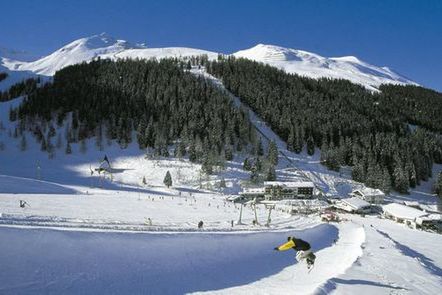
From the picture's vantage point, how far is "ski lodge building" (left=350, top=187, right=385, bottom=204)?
340 feet

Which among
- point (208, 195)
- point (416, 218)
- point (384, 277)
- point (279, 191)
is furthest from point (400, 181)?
point (384, 277)

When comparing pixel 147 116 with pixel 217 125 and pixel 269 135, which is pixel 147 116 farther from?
pixel 269 135

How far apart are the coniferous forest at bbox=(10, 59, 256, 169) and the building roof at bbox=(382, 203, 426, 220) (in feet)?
153

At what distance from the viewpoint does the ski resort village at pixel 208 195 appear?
27.2 metres

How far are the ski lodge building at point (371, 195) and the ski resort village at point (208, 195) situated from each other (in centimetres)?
36

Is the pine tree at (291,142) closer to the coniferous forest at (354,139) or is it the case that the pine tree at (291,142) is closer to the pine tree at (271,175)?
the coniferous forest at (354,139)

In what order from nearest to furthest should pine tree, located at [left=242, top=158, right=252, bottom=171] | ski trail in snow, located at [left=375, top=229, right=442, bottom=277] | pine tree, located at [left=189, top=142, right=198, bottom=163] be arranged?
1. ski trail in snow, located at [left=375, top=229, right=442, bottom=277]
2. pine tree, located at [left=242, top=158, right=252, bottom=171]
3. pine tree, located at [left=189, top=142, right=198, bottom=163]

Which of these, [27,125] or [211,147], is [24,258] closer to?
[211,147]

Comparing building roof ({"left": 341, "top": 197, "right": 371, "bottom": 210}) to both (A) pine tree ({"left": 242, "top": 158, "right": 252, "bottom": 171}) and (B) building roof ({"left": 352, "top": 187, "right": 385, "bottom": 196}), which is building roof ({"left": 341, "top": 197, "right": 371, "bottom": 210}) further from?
(A) pine tree ({"left": 242, "top": 158, "right": 252, "bottom": 171})

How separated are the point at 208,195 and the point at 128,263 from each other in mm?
66920

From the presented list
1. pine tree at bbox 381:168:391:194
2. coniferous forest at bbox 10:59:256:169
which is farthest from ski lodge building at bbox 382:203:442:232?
coniferous forest at bbox 10:59:256:169

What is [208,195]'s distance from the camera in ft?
314

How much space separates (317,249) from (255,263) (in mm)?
10702

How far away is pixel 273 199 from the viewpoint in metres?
101
